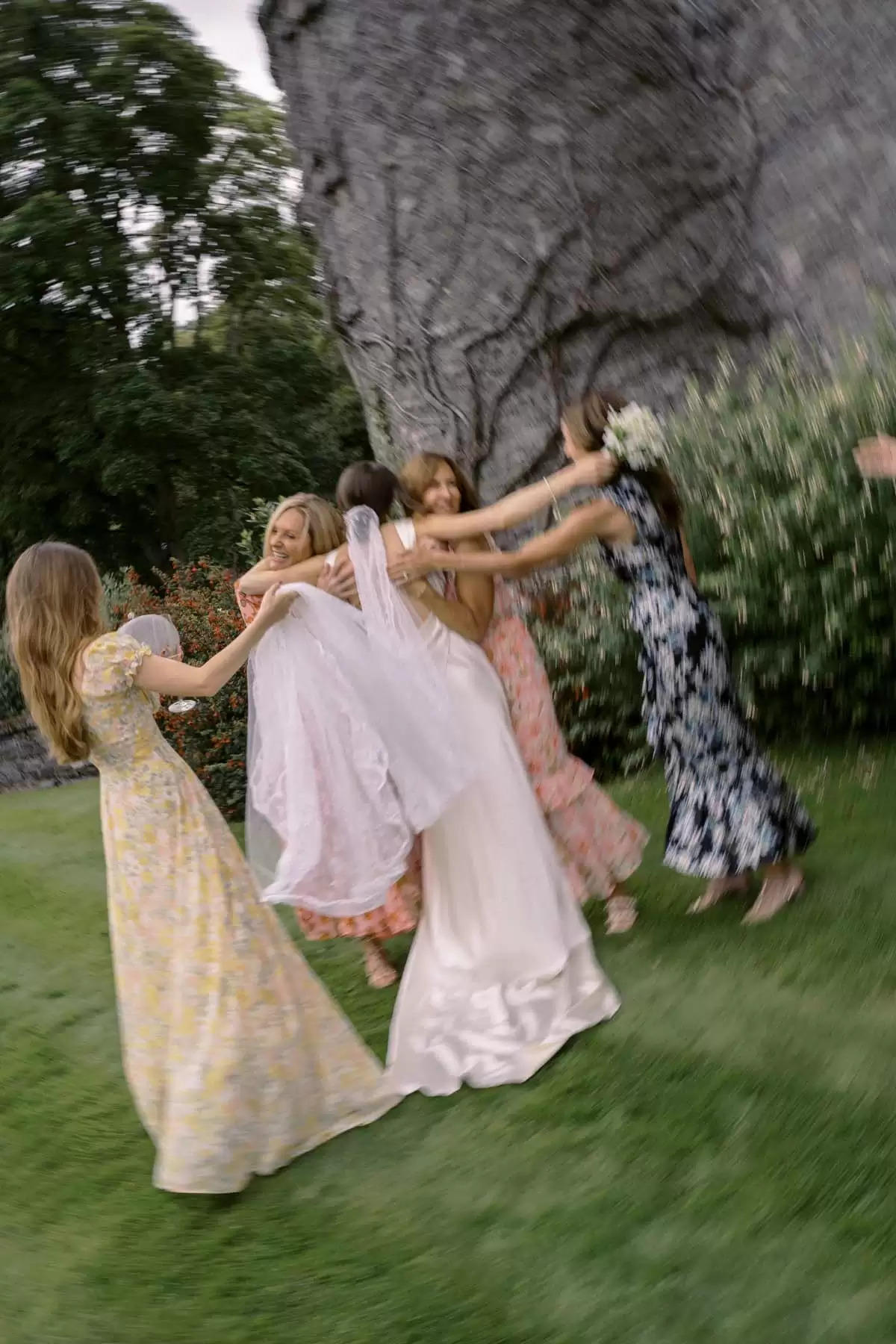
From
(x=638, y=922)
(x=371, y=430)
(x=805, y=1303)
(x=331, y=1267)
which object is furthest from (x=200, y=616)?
(x=805, y=1303)

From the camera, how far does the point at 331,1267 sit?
3168 mm

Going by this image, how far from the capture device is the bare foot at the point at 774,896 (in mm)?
4671

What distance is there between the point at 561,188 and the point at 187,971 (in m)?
6.81

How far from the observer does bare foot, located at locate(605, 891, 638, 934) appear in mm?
4984

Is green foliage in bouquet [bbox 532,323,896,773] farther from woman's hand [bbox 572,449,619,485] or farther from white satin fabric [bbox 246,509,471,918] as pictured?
white satin fabric [bbox 246,509,471,918]

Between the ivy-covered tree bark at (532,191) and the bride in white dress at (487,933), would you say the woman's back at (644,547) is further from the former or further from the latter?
the ivy-covered tree bark at (532,191)

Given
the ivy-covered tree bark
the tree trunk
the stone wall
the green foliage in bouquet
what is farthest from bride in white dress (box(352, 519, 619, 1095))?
the stone wall

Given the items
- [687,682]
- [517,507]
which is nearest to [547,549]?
[517,507]

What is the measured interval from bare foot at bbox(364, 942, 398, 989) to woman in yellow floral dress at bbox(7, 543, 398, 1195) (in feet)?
4.57

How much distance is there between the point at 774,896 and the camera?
4734 mm

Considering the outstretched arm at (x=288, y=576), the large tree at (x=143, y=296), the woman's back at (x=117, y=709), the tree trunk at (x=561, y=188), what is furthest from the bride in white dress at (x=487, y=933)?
the large tree at (x=143, y=296)

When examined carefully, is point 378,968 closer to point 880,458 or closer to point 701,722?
point 701,722

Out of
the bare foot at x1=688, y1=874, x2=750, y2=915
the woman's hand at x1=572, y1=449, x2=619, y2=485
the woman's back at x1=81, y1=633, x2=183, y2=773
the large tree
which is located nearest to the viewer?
the woman's back at x1=81, y1=633, x2=183, y2=773

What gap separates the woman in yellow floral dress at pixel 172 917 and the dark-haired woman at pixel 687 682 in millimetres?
1480
